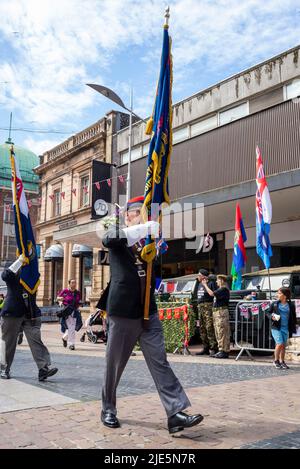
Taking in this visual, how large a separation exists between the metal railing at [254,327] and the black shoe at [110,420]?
19.4 feet

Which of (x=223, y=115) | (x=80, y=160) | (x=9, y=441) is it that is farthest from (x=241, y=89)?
(x=9, y=441)

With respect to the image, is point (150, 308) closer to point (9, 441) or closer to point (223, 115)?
point (9, 441)

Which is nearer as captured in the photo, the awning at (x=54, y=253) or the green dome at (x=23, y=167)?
the awning at (x=54, y=253)

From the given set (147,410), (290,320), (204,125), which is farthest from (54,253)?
(147,410)

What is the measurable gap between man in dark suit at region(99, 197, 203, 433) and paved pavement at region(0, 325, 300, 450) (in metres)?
0.40

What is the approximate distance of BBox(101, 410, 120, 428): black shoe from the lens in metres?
4.06

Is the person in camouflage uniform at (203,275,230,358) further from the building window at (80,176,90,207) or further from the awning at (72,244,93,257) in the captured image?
the building window at (80,176,90,207)

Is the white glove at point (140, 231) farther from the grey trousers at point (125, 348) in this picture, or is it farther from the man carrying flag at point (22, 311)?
the man carrying flag at point (22, 311)

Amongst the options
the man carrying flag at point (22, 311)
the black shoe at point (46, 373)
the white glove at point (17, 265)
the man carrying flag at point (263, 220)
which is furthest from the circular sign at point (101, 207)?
the black shoe at point (46, 373)

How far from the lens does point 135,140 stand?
2538 cm

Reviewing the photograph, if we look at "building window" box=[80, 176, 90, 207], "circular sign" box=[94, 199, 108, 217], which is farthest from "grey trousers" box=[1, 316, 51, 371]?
"building window" box=[80, 176, 90, 207]

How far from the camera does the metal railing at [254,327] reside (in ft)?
31.7

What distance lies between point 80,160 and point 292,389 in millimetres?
25685

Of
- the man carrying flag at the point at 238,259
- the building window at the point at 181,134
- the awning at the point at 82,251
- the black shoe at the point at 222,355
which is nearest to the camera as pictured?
the black shoe at the point at 222,355
